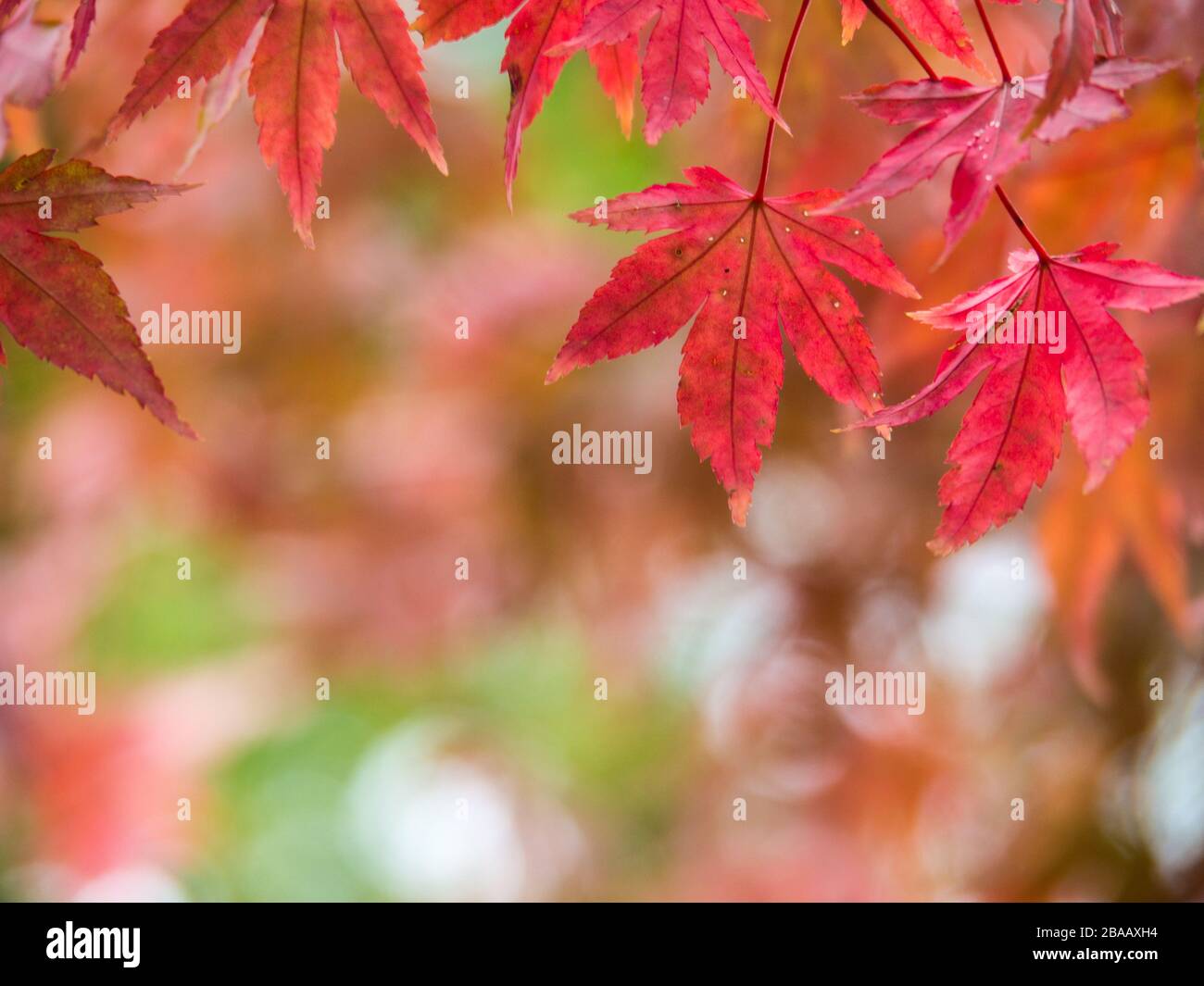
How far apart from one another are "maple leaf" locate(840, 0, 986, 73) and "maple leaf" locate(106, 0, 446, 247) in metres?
0.28

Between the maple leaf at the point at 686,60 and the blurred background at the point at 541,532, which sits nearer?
the maple leaf at the point at 686,60

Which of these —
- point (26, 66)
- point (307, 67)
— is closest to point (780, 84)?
point (307, 67)

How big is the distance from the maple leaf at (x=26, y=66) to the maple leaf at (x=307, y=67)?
0.18 m

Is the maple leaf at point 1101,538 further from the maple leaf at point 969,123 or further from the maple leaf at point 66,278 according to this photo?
the maple leaf at point 66,278

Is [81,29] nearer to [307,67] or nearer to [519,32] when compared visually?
[307,67]

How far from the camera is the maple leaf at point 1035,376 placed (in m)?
0.55

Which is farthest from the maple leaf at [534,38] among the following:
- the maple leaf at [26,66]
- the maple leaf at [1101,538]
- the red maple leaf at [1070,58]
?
the maple leaf at [1101,538]

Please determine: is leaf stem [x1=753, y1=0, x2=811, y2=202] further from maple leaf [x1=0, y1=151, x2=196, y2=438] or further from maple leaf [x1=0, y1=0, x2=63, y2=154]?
maple leaf [x1=0, y1=0, x2=63, y2=154]

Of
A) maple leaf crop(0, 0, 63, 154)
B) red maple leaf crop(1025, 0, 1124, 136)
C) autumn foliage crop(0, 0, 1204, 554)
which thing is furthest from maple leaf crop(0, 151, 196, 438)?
red maple leaf crop(1025, 0, 1124, 136)

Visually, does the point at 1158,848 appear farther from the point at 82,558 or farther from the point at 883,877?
the point at 82,558

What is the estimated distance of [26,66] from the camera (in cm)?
68

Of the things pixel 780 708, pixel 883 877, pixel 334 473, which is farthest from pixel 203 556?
pixel 883 877

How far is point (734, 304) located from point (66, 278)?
40 centimetres

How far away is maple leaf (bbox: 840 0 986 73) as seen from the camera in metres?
0.55
